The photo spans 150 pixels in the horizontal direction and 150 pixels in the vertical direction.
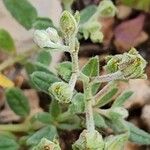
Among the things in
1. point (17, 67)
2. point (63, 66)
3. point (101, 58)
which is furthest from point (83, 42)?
point (63, 66)

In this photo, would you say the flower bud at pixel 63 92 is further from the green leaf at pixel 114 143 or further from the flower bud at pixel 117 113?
the flower bud at pixel 117 113

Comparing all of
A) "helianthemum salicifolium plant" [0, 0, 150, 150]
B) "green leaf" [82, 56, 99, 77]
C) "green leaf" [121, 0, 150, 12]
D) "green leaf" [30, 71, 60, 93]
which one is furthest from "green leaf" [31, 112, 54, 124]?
"green leaf" [121, 0, 150, 12]

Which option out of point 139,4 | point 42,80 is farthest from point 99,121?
point 139,4

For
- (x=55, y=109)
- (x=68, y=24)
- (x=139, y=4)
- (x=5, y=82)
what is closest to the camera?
(x=68, y=24)

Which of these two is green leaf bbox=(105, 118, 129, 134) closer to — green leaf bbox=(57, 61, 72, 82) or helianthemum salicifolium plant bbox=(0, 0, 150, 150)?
helianthemum salicifolium plant bbox=(0, 0, 150, 150)

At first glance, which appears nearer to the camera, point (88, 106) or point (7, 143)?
point (88, 106)

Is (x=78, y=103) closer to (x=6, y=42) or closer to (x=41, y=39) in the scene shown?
(x=41, y=39)
